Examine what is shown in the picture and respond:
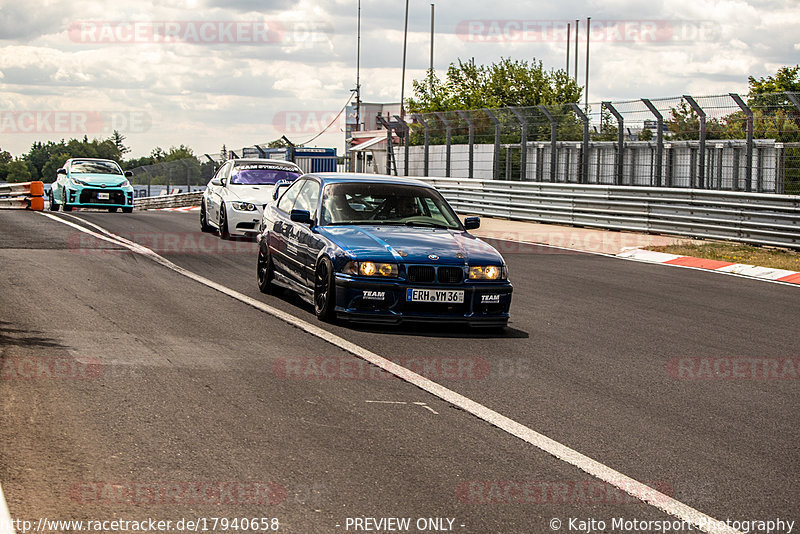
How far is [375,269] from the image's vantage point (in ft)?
28.7

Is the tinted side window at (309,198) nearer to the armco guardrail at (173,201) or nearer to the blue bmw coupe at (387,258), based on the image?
the blue bmw coupe at (387,258)

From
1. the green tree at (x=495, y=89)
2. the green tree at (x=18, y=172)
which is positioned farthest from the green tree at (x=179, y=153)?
the green tree at (x=495, y=89)

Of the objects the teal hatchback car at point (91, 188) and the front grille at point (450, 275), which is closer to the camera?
the front grille at point (450, 275)

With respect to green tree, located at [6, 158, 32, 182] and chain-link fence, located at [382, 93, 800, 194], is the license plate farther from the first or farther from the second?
green tree, located at [6, 158, 32, 182]

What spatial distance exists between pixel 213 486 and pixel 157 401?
168 centimetres

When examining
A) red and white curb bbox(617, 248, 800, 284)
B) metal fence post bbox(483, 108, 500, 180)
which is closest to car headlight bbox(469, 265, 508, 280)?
red and white curb bbox(617, 248, 800, 284)

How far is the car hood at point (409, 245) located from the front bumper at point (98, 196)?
Answer: 19486mm

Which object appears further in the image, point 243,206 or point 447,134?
point 447,134

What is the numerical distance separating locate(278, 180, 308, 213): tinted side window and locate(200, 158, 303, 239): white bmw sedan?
6.66m

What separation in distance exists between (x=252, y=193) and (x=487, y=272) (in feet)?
34.4

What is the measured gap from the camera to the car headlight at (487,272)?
29.1 ft

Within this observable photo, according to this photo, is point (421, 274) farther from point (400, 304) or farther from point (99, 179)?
point (99, 179)

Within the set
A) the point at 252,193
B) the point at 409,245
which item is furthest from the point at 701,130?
the point at 409,245

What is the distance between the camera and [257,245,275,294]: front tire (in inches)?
432
